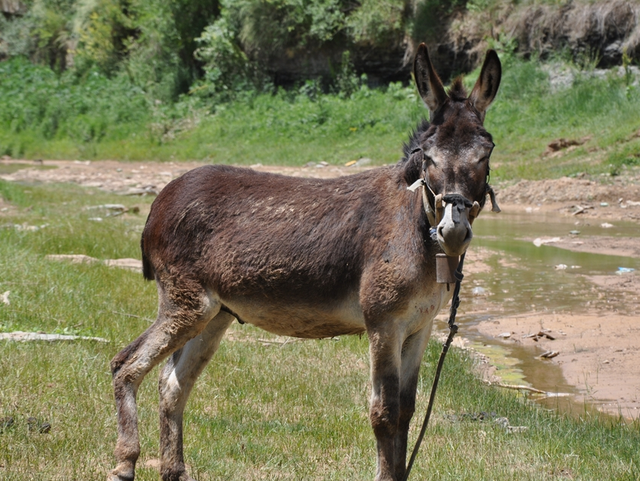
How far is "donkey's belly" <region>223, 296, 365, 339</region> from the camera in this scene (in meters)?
4.58

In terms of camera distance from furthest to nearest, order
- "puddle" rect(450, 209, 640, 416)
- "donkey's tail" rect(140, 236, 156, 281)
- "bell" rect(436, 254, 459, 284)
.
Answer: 1. "puddle" rect(450, 209, 640, 416)
2. "donkey's tail" rect(140, 236, 156, 281)
3. "bell" rect(436, 254, 459, 284)

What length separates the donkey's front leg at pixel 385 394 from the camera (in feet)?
14.3

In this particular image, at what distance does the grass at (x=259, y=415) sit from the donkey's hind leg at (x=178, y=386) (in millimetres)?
233

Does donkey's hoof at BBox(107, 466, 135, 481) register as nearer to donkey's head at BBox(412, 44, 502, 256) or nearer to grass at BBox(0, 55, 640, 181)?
donkey's head at BBox(412, 44, 502, 256)

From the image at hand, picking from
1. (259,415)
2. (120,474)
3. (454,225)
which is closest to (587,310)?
(259,415)

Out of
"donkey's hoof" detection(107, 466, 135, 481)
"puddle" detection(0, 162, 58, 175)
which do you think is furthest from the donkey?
"puddle" detection(0, 162, 58, 175)

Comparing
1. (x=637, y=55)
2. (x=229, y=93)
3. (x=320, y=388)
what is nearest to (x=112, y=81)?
(x=229, y=93)

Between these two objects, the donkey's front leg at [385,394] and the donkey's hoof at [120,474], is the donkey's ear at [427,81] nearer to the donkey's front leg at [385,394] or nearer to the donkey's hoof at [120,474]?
the donkey's front leg at [385,394]

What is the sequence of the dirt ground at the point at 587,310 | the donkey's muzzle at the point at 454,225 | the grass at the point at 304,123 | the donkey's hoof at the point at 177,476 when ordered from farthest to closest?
the grass at the point at 304,123, the dirt ground at the point at 587,310, the donkey's hoof at the point at 177,476, the donkey's muzzle at the point at 454,225

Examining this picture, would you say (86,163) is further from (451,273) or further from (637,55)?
(451,273)

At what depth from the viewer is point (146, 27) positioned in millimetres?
36719

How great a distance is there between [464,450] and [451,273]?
1.72 m

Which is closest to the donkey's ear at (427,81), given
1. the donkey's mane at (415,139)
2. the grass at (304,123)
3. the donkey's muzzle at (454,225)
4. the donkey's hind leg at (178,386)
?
the donkey's mane at (415,139)

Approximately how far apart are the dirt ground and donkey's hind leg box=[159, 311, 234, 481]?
3393 mm
